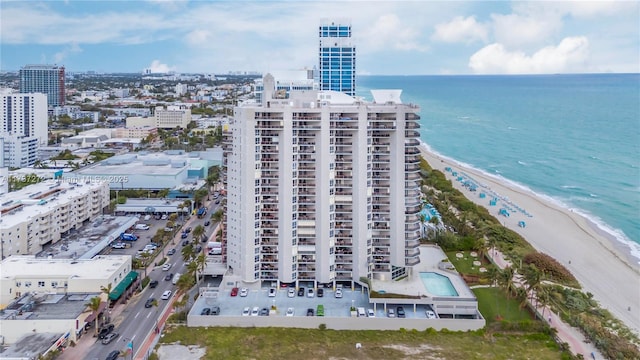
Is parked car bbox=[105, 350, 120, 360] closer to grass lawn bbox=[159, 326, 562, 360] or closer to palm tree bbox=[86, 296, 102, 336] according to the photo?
grass lawn bbox=[159, 326, 562, 360]

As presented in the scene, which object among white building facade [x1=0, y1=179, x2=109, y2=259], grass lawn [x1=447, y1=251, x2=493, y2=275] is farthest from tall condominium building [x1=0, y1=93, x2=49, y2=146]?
grass lawn [x1=447, y1=251, x2=493, y2=275]

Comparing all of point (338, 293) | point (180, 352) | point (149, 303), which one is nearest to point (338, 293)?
point (338, 293)

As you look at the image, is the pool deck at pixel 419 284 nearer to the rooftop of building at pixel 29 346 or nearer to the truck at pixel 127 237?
the rooftop of building at pixel 29 346

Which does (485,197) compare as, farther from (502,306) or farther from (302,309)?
(302,309)

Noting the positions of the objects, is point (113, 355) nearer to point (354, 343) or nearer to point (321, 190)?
point (354, 343)

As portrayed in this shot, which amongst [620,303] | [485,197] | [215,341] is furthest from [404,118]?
[485,197]

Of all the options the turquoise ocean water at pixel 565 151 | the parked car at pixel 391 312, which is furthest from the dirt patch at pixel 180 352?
the turquoise ocean water at pixel 565 151
